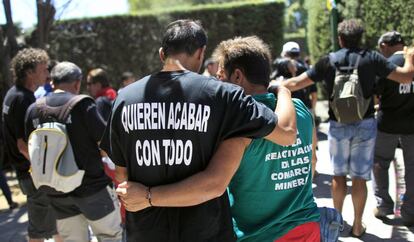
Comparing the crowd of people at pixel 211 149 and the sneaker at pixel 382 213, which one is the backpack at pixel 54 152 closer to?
the crowd of people at pixel 211 149

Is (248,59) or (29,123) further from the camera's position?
(29,123)

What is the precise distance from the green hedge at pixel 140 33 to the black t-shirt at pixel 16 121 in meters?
11.4

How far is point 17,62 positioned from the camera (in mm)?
4324

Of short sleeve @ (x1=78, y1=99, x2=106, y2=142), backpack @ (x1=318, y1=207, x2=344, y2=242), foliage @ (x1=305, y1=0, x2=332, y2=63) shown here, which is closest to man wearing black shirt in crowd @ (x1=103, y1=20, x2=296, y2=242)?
backpack @ (x1=318, y1=207, x2=344, y2=242)

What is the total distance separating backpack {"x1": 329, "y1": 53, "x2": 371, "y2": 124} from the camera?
4.35m

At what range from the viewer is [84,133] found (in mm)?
3658

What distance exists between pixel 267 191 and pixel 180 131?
21.8 inches

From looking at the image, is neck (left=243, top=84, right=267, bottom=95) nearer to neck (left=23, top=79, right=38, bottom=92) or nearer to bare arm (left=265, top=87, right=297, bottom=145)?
bare arm (left=265, top=87, right=297, bottom=145)

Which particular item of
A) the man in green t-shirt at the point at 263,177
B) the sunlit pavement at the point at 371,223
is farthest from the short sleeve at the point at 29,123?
the sunlit pavement at the point at 371,223

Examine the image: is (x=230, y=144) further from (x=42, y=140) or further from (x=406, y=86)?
(x=406, y=86)

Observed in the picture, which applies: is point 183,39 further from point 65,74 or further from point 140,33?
point 140,33

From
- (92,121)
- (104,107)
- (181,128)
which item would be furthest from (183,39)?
(104,107)

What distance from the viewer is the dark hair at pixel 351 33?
14.5 feet

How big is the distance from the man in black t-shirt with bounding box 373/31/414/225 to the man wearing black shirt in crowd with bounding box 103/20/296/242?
3.19 m
